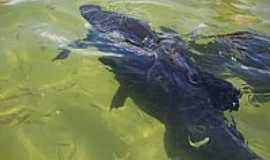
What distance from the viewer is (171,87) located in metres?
5.09

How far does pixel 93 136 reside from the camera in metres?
4.69

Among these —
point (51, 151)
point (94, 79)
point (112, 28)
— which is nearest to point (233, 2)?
point (112, 28)

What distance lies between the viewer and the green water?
4.53 m

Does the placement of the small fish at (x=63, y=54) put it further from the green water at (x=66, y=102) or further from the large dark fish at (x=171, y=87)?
the large dark fish at (x=171, y=87)

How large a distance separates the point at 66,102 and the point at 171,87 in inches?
38.9

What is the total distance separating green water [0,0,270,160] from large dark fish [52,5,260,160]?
11cm

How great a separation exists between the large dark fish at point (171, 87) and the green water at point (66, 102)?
0.11 m

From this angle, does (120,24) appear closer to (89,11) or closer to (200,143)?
(89,11)

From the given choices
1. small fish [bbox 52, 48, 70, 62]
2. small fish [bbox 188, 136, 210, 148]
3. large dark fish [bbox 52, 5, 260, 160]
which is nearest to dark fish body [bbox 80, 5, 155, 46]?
large dark fish [bbox 52, 5, 260, 160]

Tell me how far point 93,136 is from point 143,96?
2.61ft

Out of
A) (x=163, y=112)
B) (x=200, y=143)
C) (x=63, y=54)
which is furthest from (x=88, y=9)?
(x=200, y=143)

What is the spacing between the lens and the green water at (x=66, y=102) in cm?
453

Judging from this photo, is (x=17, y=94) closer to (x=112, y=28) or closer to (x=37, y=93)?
(x=37, y=93)

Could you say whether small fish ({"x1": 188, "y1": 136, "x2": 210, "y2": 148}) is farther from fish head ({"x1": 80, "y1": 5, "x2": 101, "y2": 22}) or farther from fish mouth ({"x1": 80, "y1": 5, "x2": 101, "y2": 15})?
fish mouth ({"x1": 80, "y1": 5, "x2": 101, "y2": 15})
